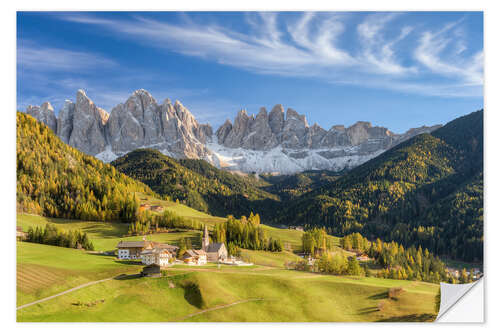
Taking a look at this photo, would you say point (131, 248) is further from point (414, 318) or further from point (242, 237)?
point (414, 318)

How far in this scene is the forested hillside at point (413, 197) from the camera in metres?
53.5

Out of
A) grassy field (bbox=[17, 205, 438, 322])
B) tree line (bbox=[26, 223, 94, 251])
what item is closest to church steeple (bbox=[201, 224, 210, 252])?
grassy field (bbox=[17, 205, 438, 322])

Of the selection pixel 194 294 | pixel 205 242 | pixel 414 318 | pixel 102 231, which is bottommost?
pixel 414 318

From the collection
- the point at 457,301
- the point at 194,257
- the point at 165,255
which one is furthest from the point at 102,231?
the point at 457,301

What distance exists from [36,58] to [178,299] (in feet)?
54.2

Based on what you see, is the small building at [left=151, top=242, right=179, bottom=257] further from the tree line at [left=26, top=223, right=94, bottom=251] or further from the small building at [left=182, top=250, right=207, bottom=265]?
the tree line at [left=26, top=223, right=94, bottom=251]

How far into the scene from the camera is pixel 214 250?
2514 cm

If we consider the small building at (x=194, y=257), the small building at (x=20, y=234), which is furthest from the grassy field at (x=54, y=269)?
the small building at (x=194, y=257)

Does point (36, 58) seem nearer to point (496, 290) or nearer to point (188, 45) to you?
point (188, 45)

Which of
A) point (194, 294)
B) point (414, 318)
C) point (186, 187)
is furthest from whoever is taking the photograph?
point (186, 187)

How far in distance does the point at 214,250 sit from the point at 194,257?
2.38 m

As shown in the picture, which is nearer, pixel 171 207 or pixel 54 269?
pixel 54 269

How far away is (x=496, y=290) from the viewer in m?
18.5
